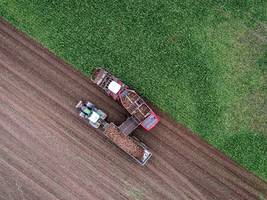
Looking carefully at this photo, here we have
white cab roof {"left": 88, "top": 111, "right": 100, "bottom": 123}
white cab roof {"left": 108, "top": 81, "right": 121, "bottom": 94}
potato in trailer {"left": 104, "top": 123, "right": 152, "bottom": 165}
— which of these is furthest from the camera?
white cab roof {"left": 88, "top": 111, "right": 100, "bottom": 123}

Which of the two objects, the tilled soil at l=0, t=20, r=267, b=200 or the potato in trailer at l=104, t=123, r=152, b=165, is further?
the tilled soil at l=0, t=20, r=267, b=200

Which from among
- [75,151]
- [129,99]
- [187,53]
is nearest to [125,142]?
[129,99]

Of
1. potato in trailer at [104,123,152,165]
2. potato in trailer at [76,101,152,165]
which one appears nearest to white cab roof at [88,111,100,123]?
potato in trailer at [76,101,152,165]

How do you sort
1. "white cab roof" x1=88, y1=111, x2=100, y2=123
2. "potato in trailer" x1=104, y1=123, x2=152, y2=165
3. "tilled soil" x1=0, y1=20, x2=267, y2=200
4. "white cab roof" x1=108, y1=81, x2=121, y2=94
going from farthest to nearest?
"tilled soil" x1=0, y1=20, x2=267, y2=200, "white cab roof" x1=88, y1=111, x2=100, y2=123, "potato in trailer" x1=104, y1=123, x2=152, y2=165, "white cab roof" x1=108, y1=81, x2=121, y2=94

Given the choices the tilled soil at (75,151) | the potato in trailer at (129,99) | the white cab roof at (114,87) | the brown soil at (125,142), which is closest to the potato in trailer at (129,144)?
the brown soil at (125,142)

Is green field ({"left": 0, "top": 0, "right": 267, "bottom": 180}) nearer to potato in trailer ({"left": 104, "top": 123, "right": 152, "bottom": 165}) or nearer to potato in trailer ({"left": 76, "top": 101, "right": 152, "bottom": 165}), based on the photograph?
potato in trailer ({"left": 76, "top": 101, "right": 152, "bottom": 165})

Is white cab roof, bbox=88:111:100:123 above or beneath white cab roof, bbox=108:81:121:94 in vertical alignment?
beneath
